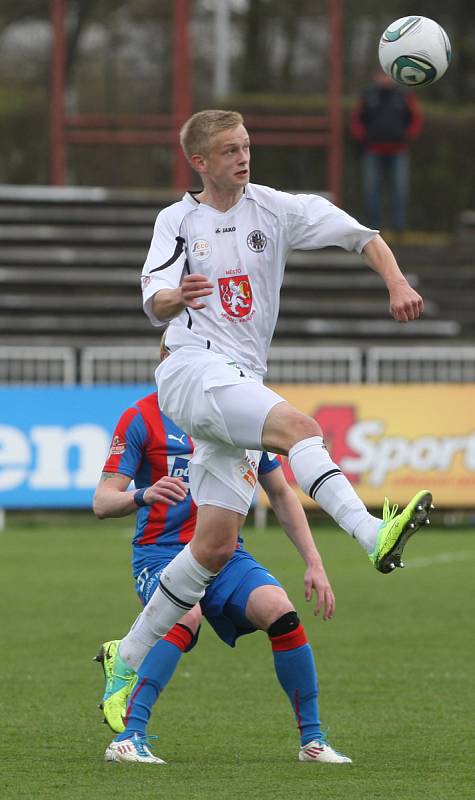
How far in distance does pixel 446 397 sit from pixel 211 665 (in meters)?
7.73

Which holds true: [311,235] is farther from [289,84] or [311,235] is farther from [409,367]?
A: [289,84]

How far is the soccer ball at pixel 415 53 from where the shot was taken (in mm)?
6996

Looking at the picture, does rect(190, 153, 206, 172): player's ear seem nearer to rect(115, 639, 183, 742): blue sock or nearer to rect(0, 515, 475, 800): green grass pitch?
rect(115, 639, 183, 742): blue sock

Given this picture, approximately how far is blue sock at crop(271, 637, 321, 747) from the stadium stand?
1251 cm

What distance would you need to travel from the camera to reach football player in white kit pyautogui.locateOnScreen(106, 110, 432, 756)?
611cm

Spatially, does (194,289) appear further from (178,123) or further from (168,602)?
(178,123)

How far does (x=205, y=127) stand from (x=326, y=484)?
1.47m

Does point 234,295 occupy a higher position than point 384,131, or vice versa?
point 234,295

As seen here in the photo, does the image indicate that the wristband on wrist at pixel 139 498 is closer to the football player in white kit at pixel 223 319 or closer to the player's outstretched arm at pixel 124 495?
the player's outstretched arm at pixel 124 495

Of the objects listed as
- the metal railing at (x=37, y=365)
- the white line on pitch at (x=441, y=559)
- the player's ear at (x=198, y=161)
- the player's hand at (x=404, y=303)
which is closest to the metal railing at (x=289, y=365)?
the metal railing at (x=37, y=365)

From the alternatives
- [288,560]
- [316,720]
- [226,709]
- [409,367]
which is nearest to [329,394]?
[409,367]

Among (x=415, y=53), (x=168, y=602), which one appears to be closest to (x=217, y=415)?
(x=168, y=602)

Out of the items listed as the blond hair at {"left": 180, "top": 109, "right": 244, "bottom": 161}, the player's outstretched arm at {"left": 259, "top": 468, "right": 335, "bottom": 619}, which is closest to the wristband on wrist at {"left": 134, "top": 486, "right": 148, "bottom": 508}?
the player's outstretched arm at {"left": 259, "top": 468, "right": 335, "bottom": 619}

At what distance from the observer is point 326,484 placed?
596 cm
